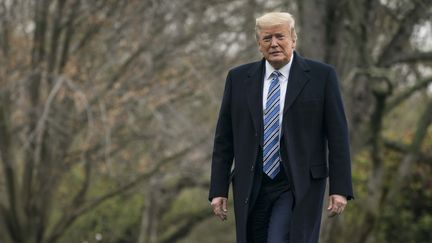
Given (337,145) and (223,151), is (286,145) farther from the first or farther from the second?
(223,151)

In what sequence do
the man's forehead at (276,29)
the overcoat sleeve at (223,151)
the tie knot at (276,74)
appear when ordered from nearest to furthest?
the man's forehead at (276,29) < the tie knot at (276,74) < the overcoat sleeve at (223,151)

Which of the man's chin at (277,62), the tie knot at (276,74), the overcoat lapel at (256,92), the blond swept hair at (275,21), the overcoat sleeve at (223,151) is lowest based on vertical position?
the overcoat sleeve at (223,151)

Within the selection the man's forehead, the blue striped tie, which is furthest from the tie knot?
the man's forehead

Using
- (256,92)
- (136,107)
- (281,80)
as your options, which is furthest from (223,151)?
(136,107)

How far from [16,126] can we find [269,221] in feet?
34.4

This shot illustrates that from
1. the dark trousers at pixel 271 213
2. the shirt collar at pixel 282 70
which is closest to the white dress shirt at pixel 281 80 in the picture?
the shirt collar at pixel 282 70

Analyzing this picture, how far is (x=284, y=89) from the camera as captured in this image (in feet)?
18.2

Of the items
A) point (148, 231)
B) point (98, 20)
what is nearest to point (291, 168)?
point (98, 20)

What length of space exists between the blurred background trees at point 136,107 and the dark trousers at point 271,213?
7230 mm

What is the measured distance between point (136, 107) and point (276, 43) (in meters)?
9.82

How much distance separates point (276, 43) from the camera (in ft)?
17.9

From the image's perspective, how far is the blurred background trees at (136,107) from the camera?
44.4 feet

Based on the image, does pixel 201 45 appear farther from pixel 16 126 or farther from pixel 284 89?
pixel 284 89

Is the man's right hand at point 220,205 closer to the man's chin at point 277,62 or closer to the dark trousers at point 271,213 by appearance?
the dark trousers at point 271,213
